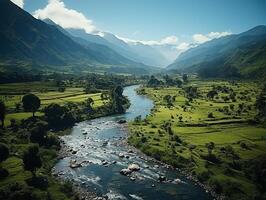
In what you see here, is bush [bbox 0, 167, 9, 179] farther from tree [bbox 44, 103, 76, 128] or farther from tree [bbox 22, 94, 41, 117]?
tree [bbox 44, 103, 76, 128]

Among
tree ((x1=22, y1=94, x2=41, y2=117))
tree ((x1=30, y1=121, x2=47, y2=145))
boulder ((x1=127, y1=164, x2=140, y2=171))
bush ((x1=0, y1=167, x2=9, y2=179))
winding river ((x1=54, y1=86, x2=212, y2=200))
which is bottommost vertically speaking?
winding river ((x1=54, y1=86, x2=212, y2=200))

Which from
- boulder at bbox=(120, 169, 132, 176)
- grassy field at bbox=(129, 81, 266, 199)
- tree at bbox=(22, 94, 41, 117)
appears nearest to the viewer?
grassy field at bbox=(129, 81, 266, 199)

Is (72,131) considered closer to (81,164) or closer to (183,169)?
(81,164)

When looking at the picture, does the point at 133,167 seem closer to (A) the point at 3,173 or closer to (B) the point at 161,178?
(B) the point at 161,178

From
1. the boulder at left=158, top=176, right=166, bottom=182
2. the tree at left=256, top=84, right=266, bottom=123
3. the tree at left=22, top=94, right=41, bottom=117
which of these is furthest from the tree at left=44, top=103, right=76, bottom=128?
the tree at left=256, top=84, right=266, bottom=123

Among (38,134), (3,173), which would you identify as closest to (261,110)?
(38,134)
